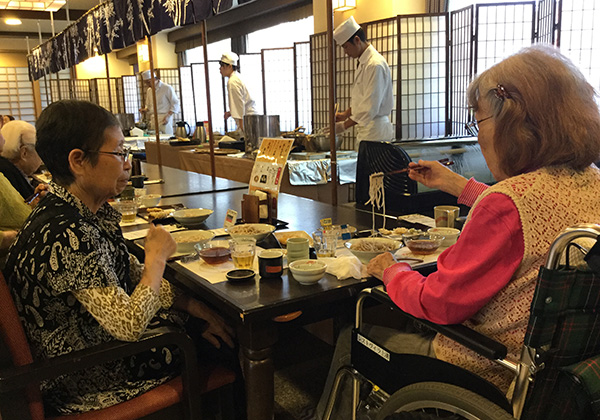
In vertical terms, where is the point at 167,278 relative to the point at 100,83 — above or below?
below

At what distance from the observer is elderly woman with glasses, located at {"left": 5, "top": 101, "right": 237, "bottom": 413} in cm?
112

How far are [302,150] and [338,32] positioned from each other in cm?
103

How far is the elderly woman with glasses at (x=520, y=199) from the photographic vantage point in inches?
37.9

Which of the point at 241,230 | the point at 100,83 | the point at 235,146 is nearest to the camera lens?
the point at 241,230

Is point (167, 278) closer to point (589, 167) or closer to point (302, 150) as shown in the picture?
point (589, 167)

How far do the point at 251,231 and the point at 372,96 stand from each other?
8.05ft

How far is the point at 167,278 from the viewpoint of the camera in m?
1.59

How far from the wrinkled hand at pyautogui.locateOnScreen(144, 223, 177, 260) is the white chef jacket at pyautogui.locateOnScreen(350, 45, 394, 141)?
9.19 feet

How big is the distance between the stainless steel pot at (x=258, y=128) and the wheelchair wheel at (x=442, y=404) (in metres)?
3.56

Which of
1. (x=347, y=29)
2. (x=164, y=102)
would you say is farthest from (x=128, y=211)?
(x=164, y=102)

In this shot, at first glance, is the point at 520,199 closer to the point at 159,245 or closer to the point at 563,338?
the point at 563,338

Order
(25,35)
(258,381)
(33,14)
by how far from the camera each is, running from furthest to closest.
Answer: (25,35) < (33,14) < (258,381)

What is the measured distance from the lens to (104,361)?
1085 mm

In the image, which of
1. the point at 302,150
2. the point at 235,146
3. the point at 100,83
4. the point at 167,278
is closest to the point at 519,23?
the point at 302,150
